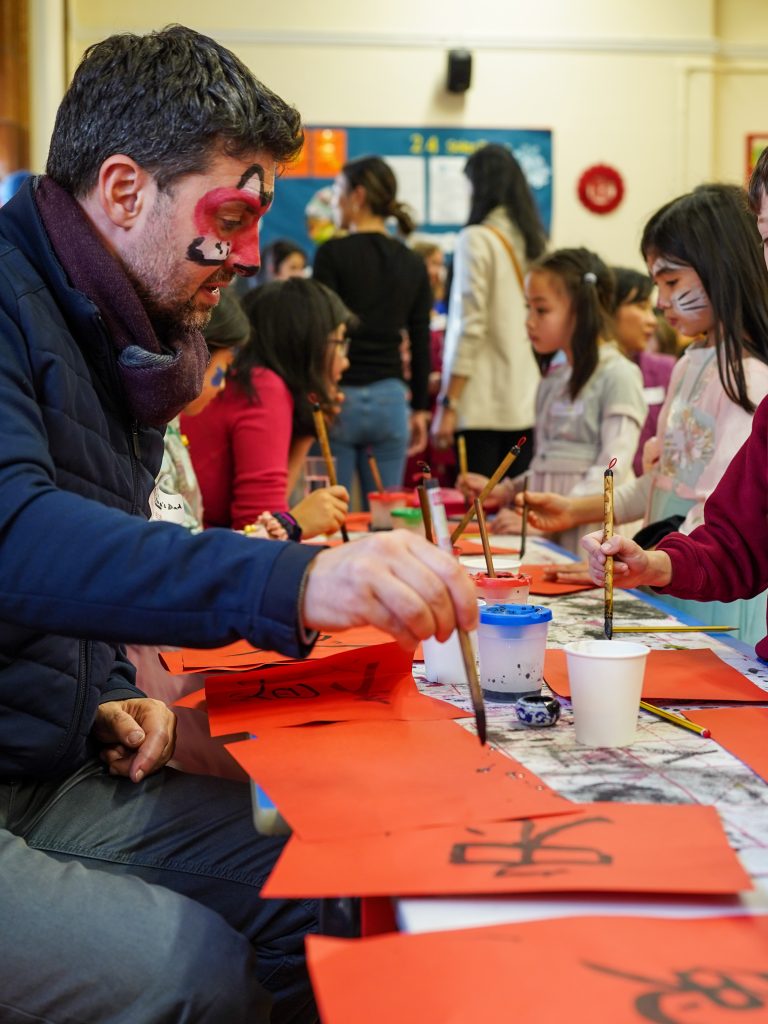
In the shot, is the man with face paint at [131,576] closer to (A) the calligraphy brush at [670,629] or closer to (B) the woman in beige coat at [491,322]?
(A) the calligraphy brush at [670,629]

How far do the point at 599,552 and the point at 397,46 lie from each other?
554cm

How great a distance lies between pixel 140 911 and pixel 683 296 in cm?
161

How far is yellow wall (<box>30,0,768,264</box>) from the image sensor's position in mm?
6281

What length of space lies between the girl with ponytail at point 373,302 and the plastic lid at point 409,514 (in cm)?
134

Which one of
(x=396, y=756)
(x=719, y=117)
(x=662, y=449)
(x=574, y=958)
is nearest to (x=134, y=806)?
(x=396, y=756)

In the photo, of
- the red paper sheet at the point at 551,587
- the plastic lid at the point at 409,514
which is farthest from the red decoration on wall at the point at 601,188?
the red paper sheet at the point at 551,587

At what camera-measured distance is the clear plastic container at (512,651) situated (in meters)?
1.23

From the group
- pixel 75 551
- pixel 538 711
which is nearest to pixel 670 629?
pixel 538 711

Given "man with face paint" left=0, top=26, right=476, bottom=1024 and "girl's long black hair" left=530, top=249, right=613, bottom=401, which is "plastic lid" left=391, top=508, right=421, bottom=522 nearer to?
"girl's long black hair" left=530, top=249, right=613, bottom=401

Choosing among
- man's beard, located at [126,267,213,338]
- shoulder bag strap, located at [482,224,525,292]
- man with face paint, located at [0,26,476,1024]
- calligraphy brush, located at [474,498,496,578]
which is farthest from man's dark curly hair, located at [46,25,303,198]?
shoulder bag strap, located at [482,224,525,292]

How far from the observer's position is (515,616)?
123 cm

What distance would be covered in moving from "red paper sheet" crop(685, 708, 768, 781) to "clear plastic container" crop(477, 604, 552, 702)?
170mm

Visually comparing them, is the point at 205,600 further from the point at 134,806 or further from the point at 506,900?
the point at 134,806

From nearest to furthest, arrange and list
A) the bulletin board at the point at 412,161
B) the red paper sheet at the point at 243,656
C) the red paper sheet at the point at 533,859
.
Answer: the red paper sheet at the point at 533,859 < the red paper sheet at the point at 243,656 < the bulletin board at the point at 412,161
